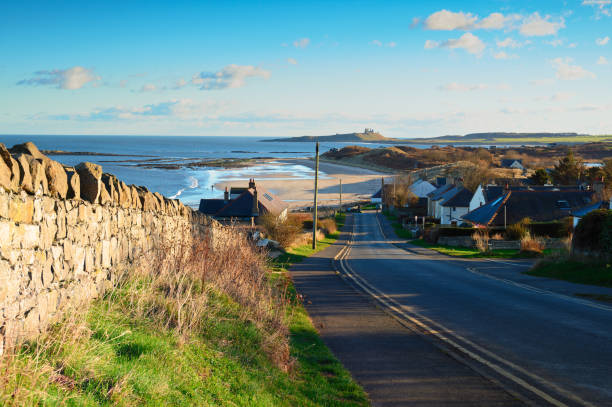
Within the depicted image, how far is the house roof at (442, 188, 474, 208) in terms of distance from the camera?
64812 mm

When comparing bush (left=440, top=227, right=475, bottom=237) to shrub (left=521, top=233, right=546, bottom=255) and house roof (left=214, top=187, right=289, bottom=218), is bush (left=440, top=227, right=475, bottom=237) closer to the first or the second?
shrub (left=521, top=233, right=546, bottom=255)

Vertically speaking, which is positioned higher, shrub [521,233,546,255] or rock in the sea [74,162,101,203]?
rock in the sea [74,162,101,203]

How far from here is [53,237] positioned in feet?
20.0

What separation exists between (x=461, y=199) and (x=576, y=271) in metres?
44.6

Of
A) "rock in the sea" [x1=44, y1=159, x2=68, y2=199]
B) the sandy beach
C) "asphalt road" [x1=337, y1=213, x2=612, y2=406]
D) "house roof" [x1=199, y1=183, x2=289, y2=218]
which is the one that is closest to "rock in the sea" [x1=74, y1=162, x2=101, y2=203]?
"rock in the sea" [x1=44, y1=159, x2=68, y2=199]

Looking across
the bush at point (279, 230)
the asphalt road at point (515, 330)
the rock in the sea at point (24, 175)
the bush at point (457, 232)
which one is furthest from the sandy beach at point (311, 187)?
the rock in the sea at point (24, 175)

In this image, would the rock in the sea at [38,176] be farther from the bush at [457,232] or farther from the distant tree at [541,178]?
the distant tree at [541,178]

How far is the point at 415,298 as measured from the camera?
16781 millimetres

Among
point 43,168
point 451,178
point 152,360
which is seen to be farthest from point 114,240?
point 451,178

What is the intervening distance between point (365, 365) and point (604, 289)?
12.9 meters

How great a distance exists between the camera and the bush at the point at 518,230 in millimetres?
43431

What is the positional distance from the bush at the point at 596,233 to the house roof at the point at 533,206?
26.1 m

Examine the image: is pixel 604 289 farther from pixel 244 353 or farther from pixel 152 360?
pixel 152 360

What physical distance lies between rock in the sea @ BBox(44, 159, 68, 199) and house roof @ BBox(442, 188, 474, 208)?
204 feet
